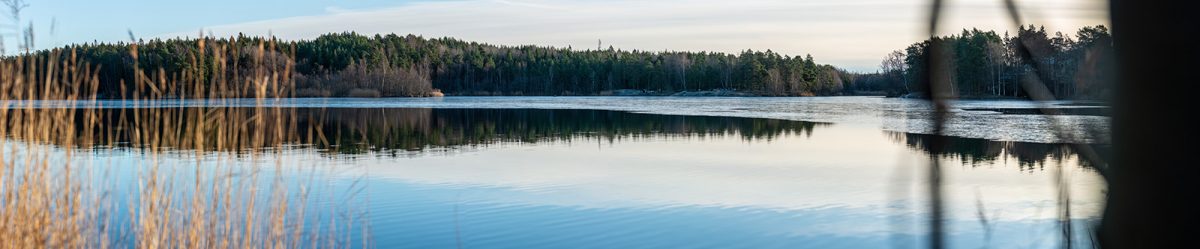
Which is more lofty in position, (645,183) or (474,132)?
(474,132)

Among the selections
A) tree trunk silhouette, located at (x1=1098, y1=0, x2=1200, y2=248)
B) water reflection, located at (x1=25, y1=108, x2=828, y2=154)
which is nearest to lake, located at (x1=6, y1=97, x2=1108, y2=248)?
tree trunk silhouette, located at (x1=1098, y1=0, x2=1200, y2=248)

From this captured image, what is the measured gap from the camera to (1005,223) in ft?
27.4

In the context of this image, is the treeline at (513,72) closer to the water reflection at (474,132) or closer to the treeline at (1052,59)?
the water reflection at (474,132)

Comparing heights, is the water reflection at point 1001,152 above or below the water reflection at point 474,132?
below

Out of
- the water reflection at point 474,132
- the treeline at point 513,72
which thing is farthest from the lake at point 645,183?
the treeline at point 513,72

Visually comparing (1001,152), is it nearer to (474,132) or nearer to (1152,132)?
(474,132)

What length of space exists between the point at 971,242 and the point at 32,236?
6.38 meters

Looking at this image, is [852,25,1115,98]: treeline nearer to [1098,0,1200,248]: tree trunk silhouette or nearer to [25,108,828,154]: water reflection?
[1098,0,1200,248]: tree trunk silhouette

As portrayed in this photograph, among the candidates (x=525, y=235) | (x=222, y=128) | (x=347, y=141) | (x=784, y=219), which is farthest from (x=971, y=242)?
(x=347, y=141)

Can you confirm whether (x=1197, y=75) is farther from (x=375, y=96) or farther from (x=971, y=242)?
(x=375, y=96)

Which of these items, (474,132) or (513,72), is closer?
(474,132)

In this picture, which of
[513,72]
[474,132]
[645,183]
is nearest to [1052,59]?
[645,183]

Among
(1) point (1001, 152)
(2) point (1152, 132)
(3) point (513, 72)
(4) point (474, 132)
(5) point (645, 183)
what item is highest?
(3) point (513, 72)

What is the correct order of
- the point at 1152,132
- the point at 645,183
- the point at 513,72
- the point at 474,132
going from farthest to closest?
the point at 513,72
the point at 474,132
the point at 645,183
the point at 1152,132
